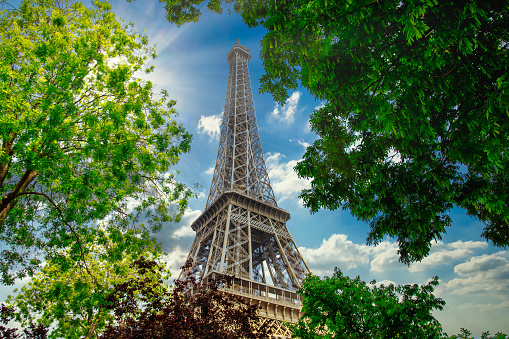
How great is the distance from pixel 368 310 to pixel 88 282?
49.8 ft

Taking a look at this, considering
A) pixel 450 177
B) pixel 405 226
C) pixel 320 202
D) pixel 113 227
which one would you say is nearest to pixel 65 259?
pixel 113 227

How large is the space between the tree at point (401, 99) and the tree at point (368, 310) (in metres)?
8.44

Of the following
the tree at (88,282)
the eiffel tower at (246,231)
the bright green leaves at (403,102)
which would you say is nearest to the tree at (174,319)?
the tree at (88,282)

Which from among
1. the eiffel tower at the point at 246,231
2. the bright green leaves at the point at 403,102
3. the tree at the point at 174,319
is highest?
the eiffel tower at the point at 246,231

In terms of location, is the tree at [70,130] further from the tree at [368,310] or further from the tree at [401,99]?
the tree at [368,310]

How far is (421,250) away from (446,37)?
5148 millimetres

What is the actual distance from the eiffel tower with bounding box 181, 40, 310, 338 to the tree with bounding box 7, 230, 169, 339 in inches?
281

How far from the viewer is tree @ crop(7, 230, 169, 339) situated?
941 centimetres

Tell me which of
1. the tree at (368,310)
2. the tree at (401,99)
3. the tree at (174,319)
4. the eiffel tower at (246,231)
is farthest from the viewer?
the eiffel tower at (246,231)

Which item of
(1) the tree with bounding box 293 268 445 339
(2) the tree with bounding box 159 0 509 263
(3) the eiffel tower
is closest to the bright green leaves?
(2) the tree with bounding box 159 0 509 263

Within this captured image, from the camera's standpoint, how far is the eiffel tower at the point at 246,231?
93.7ft

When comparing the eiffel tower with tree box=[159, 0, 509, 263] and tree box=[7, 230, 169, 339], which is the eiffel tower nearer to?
tree box=[7, 230, 169, 339]

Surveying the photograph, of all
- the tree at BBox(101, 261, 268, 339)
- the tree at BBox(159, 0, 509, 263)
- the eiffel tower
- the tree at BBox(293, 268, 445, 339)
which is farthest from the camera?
the eiffel tower

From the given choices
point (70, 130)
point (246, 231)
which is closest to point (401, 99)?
point (70, 130)
